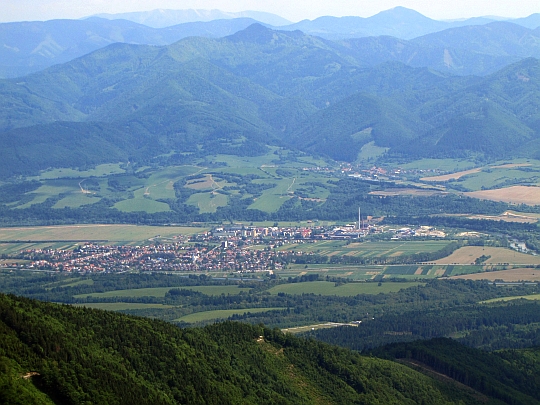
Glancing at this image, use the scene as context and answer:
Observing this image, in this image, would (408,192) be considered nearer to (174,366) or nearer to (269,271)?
(269,271)

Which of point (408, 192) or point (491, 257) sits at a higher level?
point (408, 192)

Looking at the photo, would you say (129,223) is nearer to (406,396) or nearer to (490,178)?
(490,178)

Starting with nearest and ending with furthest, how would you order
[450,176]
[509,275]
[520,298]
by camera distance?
1. [520,298]
2. [509,275]
3. [450,176]

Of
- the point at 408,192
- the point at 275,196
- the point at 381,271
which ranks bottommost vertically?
the point at 381,271

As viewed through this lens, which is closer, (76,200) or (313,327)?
(313,327)

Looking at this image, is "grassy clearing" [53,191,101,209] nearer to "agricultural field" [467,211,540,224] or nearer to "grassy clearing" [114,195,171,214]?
"grassy clearing" [114,195,171,214]

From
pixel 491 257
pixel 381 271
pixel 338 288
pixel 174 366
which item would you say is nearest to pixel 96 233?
pixel 381 271
